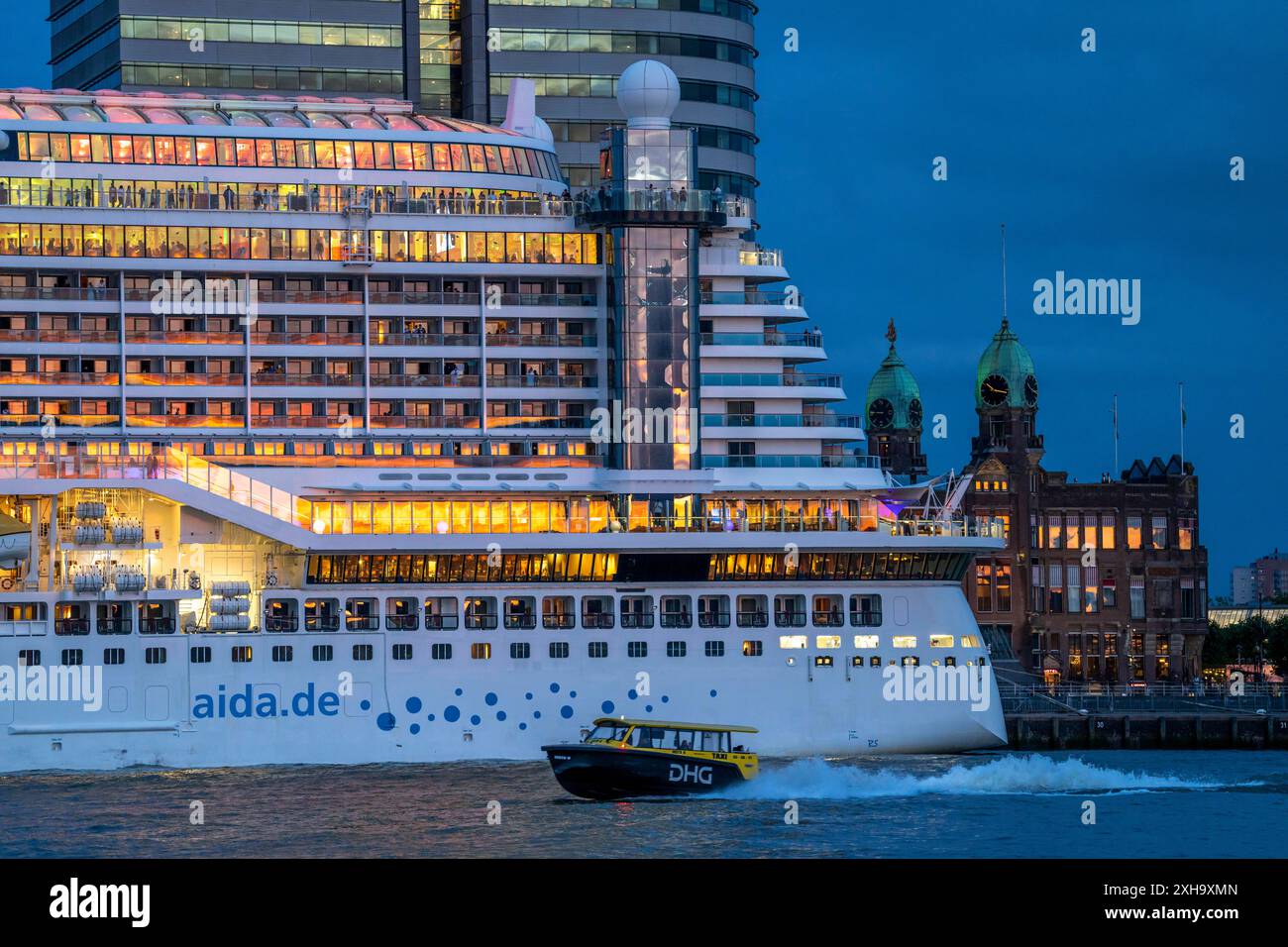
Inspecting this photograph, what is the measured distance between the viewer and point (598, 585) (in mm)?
63469

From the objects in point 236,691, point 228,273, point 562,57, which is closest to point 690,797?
point 236,691

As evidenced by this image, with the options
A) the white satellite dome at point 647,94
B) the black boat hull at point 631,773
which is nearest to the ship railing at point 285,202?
the white satellite dome at point 647,94

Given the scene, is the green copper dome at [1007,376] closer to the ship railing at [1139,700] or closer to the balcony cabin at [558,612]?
the ship railing at [1139,700]

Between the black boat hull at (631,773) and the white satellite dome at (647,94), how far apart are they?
21311 mm

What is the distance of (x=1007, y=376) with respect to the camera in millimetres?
130375

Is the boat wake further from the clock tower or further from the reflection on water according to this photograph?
the clock tower

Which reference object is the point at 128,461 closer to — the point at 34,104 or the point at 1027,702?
the point at 34,104

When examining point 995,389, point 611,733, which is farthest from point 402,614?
point 995,389

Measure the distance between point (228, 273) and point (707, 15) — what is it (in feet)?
128

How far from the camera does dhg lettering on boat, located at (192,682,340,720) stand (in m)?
60.4

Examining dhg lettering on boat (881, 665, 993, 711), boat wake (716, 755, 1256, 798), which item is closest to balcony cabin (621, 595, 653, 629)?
boat wake (716, 755, 1256, 798)

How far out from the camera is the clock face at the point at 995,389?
5123 inches
